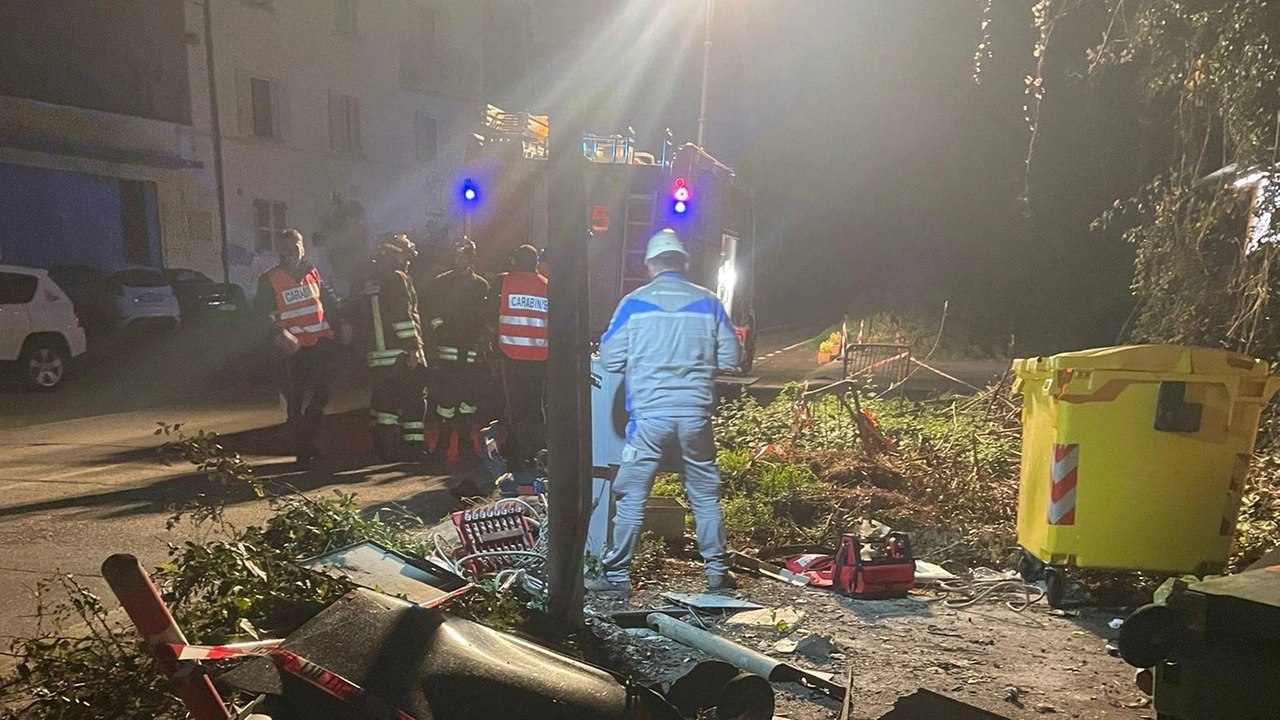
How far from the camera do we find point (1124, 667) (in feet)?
12.2

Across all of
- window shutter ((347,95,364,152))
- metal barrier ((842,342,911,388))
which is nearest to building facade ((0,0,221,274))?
window shutter ((347,95,364,152))

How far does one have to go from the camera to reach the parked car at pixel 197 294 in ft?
57.2

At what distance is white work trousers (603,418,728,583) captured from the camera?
4.60 metres

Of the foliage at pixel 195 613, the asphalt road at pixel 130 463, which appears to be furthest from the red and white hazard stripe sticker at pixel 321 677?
the asphalt road at pixel 130 463

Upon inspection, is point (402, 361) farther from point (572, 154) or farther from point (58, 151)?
point (58, 151)

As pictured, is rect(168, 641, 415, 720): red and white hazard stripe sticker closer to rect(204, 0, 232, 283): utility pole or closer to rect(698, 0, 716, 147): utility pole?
rect(698, 0, 716, 147): utility pole

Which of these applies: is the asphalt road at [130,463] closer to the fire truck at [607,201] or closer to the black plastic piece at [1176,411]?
the fire truck at [607,201]

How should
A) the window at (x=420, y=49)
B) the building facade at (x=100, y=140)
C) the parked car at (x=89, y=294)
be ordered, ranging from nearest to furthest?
the parked car at (x=89, y=294)
the building facade at (x=100, y=140)
the window at (x=420, y=49)

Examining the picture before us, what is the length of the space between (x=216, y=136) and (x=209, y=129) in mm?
258

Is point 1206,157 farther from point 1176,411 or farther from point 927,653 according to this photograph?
point 927,653

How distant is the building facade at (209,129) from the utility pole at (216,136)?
0.04 meters

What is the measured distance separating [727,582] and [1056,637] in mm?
1674

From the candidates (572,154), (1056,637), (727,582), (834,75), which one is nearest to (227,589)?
(572,154)

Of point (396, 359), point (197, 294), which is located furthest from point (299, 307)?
point (197, 294)
